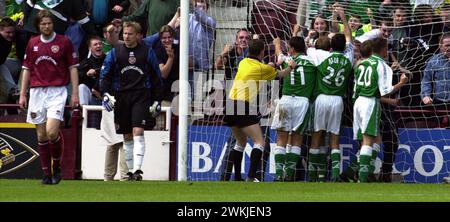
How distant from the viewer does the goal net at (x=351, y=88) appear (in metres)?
18.0

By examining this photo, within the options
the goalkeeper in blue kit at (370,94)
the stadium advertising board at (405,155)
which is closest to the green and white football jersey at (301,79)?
the goalkeeper in blue kit at (370,94)

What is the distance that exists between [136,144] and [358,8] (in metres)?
4.15

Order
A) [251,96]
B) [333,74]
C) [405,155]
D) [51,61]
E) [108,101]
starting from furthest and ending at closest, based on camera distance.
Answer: [405,155] → [333,74] → [251,96] → [108,101] → [51,61]

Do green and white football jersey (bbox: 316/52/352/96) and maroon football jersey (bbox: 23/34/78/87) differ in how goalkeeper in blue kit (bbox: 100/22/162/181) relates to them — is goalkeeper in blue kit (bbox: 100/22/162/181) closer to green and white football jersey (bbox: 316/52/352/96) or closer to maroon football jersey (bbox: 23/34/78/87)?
maroon football jersey (bbox: 23/34/78/87)

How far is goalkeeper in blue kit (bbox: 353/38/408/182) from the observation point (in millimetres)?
17000

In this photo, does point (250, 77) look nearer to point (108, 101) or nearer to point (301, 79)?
point (301, 79)

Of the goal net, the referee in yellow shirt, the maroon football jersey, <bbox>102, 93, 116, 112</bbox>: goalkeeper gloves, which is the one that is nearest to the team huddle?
the referee in yellow shirt

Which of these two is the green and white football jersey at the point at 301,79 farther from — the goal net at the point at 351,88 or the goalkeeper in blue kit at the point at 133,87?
the goalkeeper in blue kit at the point at 133,87

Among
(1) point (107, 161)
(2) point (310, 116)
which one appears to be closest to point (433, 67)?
(2) point (310, 116)

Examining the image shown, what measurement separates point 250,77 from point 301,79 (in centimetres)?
76

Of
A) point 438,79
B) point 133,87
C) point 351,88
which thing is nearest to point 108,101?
point 133,87

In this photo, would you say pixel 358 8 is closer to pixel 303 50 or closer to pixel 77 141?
pixel 303 50

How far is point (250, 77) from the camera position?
677 inches

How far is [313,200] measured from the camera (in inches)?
508
